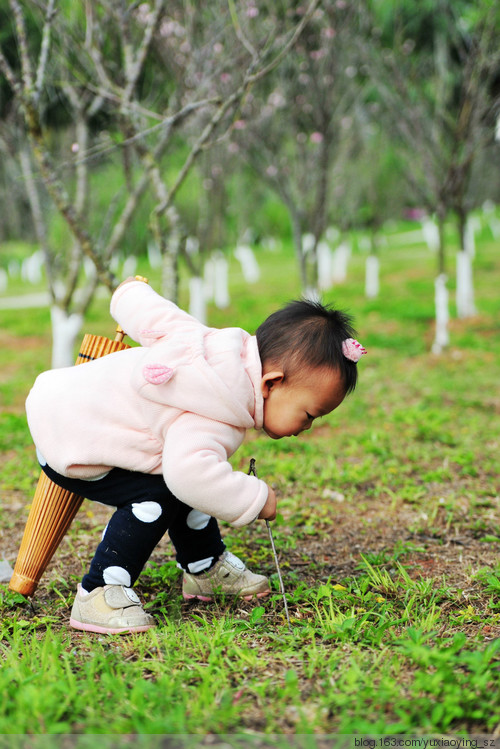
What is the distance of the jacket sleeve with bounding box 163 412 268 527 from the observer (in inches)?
85.1

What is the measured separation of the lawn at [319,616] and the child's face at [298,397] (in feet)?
2.12

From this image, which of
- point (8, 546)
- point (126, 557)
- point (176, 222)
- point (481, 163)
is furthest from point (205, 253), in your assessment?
point (126, 557)

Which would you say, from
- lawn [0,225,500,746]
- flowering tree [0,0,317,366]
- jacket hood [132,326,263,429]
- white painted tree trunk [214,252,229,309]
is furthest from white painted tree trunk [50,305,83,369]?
white painted tree trunk [214,252,229,309]

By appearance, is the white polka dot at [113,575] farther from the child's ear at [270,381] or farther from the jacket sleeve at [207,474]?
the child's ear at [270,381]

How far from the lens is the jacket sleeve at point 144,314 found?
2.51 m

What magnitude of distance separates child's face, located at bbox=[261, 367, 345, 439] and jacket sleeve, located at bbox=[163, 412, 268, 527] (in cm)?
18

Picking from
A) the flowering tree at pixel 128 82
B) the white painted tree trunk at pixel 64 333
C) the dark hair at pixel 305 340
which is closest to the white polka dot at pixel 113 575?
the dark hair at pixel 305 340

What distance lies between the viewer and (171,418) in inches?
89.9

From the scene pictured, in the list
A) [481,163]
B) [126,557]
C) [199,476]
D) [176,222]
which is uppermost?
[481,163]

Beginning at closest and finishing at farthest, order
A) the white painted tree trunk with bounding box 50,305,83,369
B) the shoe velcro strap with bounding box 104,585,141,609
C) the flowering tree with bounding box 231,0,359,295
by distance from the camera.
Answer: the shoe velcro strap with bounding box 104,585,141,609
the white painted tree trunk with bounding box 50,305,83,369
the flowering tree with bounding box 231,0,359,295

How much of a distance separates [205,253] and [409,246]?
13.7m

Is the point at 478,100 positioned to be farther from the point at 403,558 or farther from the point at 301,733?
the point at 301,733

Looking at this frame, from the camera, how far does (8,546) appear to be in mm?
3402

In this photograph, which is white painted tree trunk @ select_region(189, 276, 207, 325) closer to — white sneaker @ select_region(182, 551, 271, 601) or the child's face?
white sneaker @ select_region(182, 551, 271, 601)
